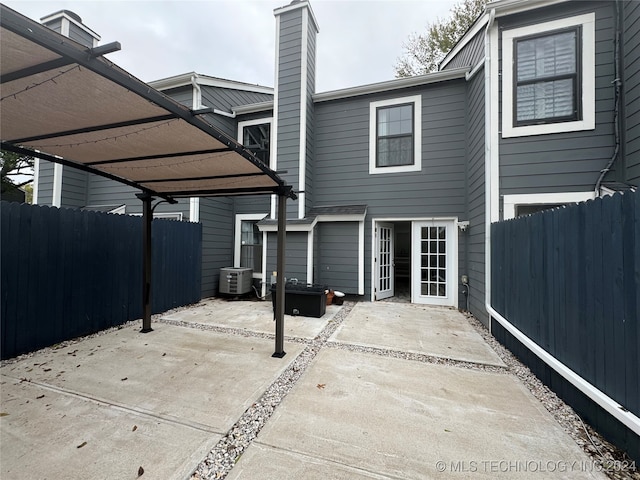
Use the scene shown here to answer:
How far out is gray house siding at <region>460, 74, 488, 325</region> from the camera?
4.59 metres

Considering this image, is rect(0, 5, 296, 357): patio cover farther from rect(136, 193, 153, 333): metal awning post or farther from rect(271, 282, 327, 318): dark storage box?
rect(271, 282, 327, 318): dark storage box

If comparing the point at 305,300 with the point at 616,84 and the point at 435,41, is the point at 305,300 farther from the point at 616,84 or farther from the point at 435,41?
the point at 435,41

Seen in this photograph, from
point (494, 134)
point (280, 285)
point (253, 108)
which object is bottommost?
point (280, 285)

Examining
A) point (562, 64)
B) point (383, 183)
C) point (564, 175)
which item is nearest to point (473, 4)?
point (562, 64)

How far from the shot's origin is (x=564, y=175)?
157 inches

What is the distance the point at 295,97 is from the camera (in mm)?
6254

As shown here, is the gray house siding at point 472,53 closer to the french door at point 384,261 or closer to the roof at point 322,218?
the roof at point 322,218

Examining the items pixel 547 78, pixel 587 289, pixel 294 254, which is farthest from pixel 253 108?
pixel 587 289

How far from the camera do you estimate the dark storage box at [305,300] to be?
16.0 ft

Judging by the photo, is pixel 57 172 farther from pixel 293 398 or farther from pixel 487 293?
pixel 487 293

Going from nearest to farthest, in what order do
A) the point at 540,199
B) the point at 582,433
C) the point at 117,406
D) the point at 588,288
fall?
the point at 582,433 < the point at 588,288 < the point at 117,406 < the point at 540,199

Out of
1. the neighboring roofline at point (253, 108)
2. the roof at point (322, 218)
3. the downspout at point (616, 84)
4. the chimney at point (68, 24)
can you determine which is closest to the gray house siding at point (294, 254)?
the roof at point (322, 218)

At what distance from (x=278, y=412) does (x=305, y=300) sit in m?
2.82

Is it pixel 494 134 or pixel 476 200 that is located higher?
pixel 494 134
